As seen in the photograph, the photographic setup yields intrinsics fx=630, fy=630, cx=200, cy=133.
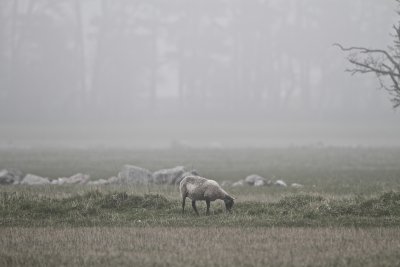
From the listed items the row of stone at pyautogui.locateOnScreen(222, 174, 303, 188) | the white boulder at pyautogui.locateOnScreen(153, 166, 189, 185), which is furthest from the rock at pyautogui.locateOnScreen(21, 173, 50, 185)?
the row of stone at pyautogui.locateOnScreen(222, 174, 303, 188)

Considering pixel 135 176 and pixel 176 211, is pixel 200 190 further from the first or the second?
pixel 135 176

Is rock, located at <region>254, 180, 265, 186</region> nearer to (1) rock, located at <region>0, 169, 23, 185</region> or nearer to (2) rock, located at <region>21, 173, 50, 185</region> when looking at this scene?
(2) rock, located at <region>21, 173, 50, 185</region>

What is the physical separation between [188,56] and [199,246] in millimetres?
78045

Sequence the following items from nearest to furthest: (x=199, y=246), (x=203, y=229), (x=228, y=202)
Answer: (x=199, y=246) < (x=203, y=229) < (x=228, y=202)

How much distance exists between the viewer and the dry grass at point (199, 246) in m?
12.7

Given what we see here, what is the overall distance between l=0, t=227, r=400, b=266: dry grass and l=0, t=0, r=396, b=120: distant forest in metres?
67.9

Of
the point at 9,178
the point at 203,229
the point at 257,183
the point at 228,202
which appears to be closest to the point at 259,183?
the point at 257,183

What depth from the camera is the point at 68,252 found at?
44.7ft

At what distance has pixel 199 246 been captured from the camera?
46.5ft

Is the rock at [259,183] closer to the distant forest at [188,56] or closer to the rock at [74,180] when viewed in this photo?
the rock at [74,180]

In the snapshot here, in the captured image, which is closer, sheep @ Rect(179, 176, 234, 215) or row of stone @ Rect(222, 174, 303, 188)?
sheep @ Rect(179, 176, 234, 215)

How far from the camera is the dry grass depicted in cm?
1268

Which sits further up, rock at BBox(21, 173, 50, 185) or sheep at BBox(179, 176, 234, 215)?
sheep at BBox(179, 176, 234, 215)

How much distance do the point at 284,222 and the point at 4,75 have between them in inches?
2902
